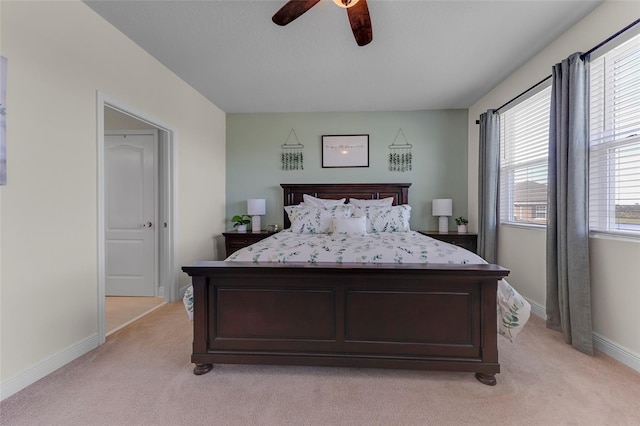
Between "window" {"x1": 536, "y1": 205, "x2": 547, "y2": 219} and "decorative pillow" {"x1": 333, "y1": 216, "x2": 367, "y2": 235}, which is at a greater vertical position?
"window" {"x1": 536, "y1": 205, "x2": 547, "y2": 219}

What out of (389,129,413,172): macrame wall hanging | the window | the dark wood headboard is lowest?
the window

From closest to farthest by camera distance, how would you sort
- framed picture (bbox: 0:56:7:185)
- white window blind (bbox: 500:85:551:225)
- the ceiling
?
framed picture (bbox: 0:56:7:185) → the ceiling → white window blind (bbox: 500:85:551:225)

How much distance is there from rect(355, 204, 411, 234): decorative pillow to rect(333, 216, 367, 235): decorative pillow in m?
0.26

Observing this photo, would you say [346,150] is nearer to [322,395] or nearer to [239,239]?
[239,239]

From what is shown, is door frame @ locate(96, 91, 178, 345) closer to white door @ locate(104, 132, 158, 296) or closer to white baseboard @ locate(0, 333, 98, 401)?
white door @ locate(104, 132, 158, 296)

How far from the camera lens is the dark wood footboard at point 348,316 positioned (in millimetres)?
1699

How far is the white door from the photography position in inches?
131

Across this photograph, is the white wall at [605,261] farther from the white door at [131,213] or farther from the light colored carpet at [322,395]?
the white door at [131,213]

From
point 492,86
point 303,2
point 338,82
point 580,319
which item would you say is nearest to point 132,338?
point 303,2

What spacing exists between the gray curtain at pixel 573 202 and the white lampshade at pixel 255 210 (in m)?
3.41

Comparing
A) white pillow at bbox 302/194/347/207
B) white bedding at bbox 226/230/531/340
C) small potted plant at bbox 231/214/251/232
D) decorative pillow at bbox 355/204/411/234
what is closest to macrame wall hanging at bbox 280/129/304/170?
white pillow at bbox 302/194/347/207

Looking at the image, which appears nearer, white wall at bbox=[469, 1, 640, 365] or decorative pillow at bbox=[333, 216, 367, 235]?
white wall at bbox=[469, 1, 640, 365]

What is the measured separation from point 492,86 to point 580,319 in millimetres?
2718

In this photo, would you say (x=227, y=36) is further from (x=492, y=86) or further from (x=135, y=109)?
(x=492, y=86)
